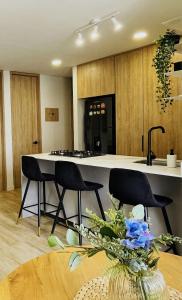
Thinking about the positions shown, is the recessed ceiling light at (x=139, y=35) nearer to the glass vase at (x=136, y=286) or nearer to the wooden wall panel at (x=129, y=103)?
the wooden wall panel at (x=129, y=103)

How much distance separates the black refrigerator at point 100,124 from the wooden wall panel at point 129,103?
16 centimetres

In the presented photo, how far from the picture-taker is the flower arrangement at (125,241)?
769 mm

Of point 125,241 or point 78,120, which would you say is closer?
point 125,241

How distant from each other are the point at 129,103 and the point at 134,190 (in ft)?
8.23

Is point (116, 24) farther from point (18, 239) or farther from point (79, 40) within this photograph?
point (18, 239)

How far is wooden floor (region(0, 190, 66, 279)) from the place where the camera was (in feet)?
9.16

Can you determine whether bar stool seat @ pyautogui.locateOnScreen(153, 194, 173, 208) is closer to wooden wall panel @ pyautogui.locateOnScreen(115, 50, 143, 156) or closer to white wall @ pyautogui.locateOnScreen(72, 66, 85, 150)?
wooden wall panel @ pyautogui.locateOnScreen(115, 50, 143, 156)

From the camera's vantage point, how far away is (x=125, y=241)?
2.52ft

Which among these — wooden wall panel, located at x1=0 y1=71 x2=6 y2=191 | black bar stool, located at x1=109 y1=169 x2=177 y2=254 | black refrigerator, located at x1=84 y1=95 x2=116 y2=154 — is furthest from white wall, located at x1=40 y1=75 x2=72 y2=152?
black bar stool, located at x1=109 y1=169 x2=177 y2=254

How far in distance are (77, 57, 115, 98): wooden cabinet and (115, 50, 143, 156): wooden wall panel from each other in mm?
167

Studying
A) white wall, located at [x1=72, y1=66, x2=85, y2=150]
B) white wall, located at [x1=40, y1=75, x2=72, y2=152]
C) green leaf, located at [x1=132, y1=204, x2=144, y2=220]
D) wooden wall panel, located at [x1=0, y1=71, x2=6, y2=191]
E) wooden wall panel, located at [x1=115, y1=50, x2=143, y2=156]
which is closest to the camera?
Result: green leaf, located at [x1=132, y1=204, x2=144, y2=220]

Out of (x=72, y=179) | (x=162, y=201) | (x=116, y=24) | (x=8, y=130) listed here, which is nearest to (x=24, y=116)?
(x=8, y=130)

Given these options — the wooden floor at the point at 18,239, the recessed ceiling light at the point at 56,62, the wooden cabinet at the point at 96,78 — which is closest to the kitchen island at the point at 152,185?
the wooden floor at the point at 18,239

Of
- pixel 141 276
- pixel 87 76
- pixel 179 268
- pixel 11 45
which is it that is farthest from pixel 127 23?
pixel 141 276
